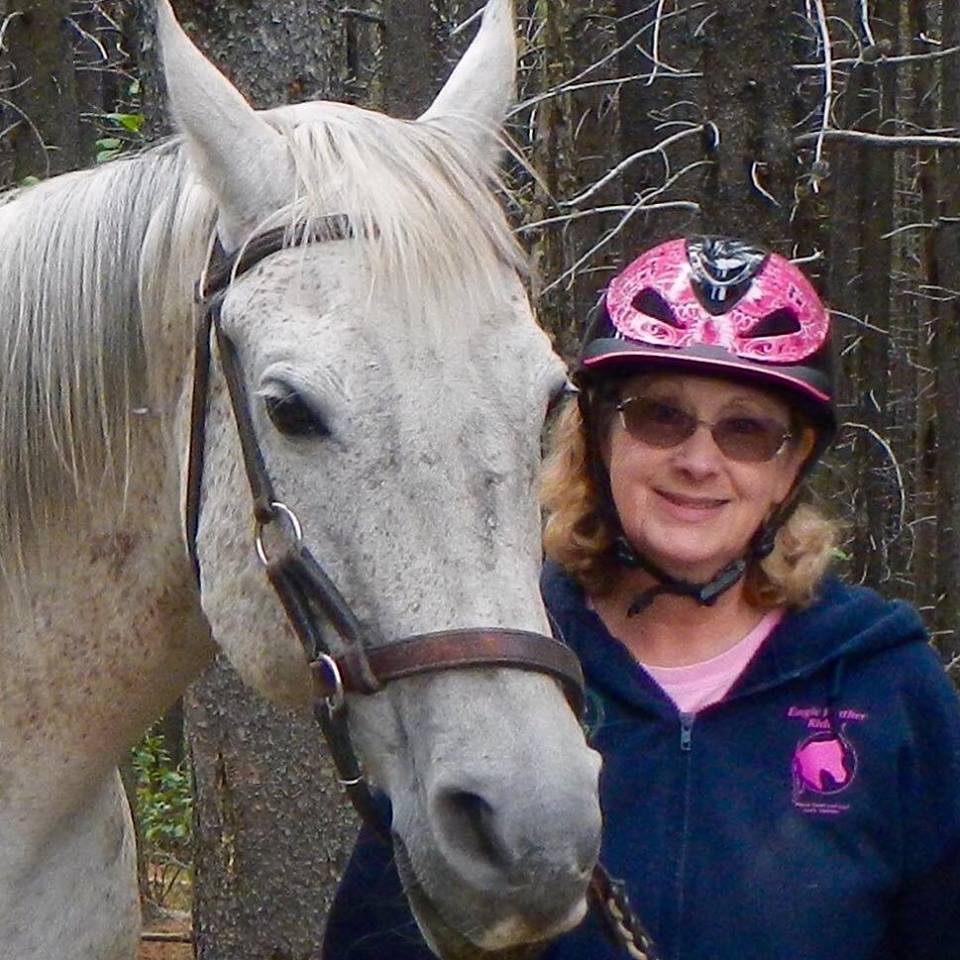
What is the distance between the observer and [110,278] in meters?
2.80

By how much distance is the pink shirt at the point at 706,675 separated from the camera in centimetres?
280

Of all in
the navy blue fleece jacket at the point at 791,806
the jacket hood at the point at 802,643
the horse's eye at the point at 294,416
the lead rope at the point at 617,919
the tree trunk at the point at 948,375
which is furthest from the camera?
the tree trunk at the point at 948,375

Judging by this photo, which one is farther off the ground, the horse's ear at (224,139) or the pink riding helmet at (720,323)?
the horse's ear at (224,139)

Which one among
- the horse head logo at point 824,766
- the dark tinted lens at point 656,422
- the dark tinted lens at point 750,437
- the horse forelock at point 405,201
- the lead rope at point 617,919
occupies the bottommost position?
the lead rope at point 617,919

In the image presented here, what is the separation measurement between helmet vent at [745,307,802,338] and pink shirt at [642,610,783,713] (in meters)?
0.54

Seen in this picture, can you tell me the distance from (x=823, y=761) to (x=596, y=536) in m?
0.60

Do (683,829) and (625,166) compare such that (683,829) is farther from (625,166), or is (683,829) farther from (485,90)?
(625,166)

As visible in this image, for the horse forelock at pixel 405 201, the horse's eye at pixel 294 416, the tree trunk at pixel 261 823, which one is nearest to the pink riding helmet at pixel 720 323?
the horse forelock at pixel 405 201

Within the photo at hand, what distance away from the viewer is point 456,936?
2309 mm

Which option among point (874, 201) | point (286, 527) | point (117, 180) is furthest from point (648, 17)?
point (286, 527)

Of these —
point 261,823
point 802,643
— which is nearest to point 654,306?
point 802,643

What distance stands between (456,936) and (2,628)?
113cm

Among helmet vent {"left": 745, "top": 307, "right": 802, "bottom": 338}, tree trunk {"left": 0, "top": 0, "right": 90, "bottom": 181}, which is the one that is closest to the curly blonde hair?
helmet vent {"left": 745, "top": 307, "right": 802, "bottom": 338}

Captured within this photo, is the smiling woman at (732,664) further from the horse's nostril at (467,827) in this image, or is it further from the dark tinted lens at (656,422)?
the horse's nostril at (467,827)
